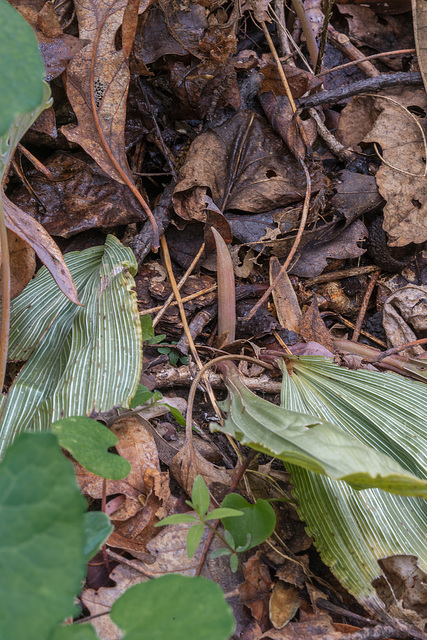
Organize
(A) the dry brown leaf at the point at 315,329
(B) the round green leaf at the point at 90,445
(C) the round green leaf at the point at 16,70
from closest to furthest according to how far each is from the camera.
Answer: (C) the round green leaf at the point at 16,70, (B) the round green leaf at the point at 90,445, (A) the dry brown leaf at the point at 315,329

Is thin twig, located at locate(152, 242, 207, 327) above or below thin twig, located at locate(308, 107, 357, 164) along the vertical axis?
below

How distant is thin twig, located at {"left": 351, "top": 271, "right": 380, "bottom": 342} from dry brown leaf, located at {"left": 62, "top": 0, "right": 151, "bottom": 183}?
38.3 inches

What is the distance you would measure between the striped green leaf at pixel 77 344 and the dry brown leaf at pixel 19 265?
0.03m

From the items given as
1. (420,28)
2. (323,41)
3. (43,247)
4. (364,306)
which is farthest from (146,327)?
(420,28)

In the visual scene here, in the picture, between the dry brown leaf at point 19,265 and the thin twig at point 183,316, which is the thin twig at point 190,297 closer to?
the thin twig at point 183,316

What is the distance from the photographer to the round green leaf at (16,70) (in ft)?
1.92

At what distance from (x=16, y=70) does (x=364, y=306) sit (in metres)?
1.42

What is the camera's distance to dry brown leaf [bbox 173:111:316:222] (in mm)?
1581

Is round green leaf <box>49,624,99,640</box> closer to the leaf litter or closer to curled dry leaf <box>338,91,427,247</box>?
the leaf litter

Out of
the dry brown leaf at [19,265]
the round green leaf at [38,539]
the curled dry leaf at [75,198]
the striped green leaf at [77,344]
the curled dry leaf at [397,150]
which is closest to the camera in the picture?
the round green leaf at [38,539]

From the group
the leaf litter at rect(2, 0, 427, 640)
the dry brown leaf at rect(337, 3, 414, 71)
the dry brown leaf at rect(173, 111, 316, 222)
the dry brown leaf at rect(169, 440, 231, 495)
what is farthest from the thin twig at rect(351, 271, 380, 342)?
the dry brown leaf at rect(337, 3, 414, 71)

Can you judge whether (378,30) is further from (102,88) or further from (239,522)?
(239,522)

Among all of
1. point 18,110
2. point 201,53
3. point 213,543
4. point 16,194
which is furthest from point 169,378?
point 201,53

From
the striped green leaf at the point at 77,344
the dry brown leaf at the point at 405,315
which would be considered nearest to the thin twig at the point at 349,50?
the dry brown leaf at the point at 405,315
